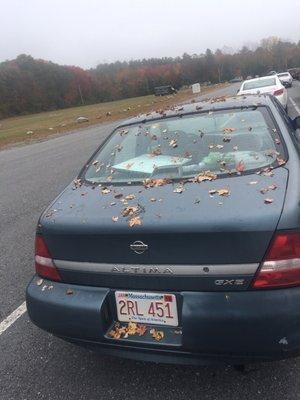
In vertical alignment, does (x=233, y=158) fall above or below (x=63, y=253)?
above

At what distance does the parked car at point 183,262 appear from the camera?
6.84 ft

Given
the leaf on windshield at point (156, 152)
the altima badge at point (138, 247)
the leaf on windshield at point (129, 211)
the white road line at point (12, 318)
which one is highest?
the leaf on windshield at point (156, 152)

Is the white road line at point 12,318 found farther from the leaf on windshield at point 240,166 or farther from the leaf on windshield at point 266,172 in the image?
the leaf on windshield at point 266,172

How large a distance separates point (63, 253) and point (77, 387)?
0.83 metres

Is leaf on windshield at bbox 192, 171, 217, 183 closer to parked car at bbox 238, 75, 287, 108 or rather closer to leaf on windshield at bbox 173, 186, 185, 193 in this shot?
leaf on windshield at bbox 173, 186, 185, 193

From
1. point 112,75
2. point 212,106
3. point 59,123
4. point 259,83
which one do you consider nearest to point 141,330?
point 212,106

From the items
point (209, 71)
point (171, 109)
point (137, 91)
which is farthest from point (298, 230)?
point (209, 71)

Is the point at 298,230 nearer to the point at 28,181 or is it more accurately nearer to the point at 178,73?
the point at 28,181

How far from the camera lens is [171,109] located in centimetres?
390

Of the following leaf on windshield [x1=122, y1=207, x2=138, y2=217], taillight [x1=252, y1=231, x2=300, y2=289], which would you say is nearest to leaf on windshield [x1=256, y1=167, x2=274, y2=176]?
taillight [x1=252, y1=231, x2=300, y2=289]

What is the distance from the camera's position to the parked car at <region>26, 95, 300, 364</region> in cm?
208

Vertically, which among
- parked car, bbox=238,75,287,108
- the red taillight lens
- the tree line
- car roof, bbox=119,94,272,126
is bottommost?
the tree line

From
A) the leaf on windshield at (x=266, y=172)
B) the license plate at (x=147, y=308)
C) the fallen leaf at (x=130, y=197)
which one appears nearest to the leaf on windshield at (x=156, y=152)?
the fallen leaf at (x=130, y=197)

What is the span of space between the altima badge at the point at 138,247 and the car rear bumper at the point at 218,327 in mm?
282
